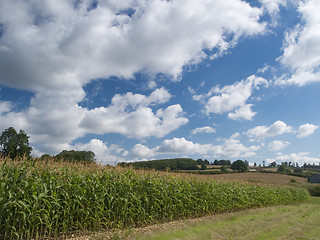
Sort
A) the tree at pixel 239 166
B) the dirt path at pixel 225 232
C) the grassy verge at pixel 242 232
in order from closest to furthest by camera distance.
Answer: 1. the dirt path at pixel 225 232
2. the grassy verge at pixel 242 232
3. the tree at pixel 239 166

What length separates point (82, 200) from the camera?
6379 millimetres

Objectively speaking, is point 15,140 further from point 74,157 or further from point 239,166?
point 239,166

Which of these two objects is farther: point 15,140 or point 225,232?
point 15,140

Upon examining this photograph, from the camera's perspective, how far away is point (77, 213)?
615cm

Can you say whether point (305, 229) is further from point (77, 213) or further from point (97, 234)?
point (77, 213)

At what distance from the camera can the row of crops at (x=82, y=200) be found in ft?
16.7

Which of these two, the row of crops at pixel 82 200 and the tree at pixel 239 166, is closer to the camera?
the row of crops at pixel 82 200

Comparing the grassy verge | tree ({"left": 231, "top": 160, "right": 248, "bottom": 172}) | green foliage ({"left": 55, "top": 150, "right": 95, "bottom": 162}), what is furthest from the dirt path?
tree ({"left": 231, "top": 160, "right": 248, "bottom": 172})

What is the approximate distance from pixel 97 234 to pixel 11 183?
2.56m

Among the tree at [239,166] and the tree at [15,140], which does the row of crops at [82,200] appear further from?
the tree at [239,166]

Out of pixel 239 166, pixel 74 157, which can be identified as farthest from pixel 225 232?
pixel 239 166

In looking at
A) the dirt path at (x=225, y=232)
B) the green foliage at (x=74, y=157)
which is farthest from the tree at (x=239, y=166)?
the dirt path at (x=225, y=232)

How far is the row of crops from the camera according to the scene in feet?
16.7

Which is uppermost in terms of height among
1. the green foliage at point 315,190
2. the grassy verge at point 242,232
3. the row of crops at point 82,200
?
the row of crops at point 82,200
